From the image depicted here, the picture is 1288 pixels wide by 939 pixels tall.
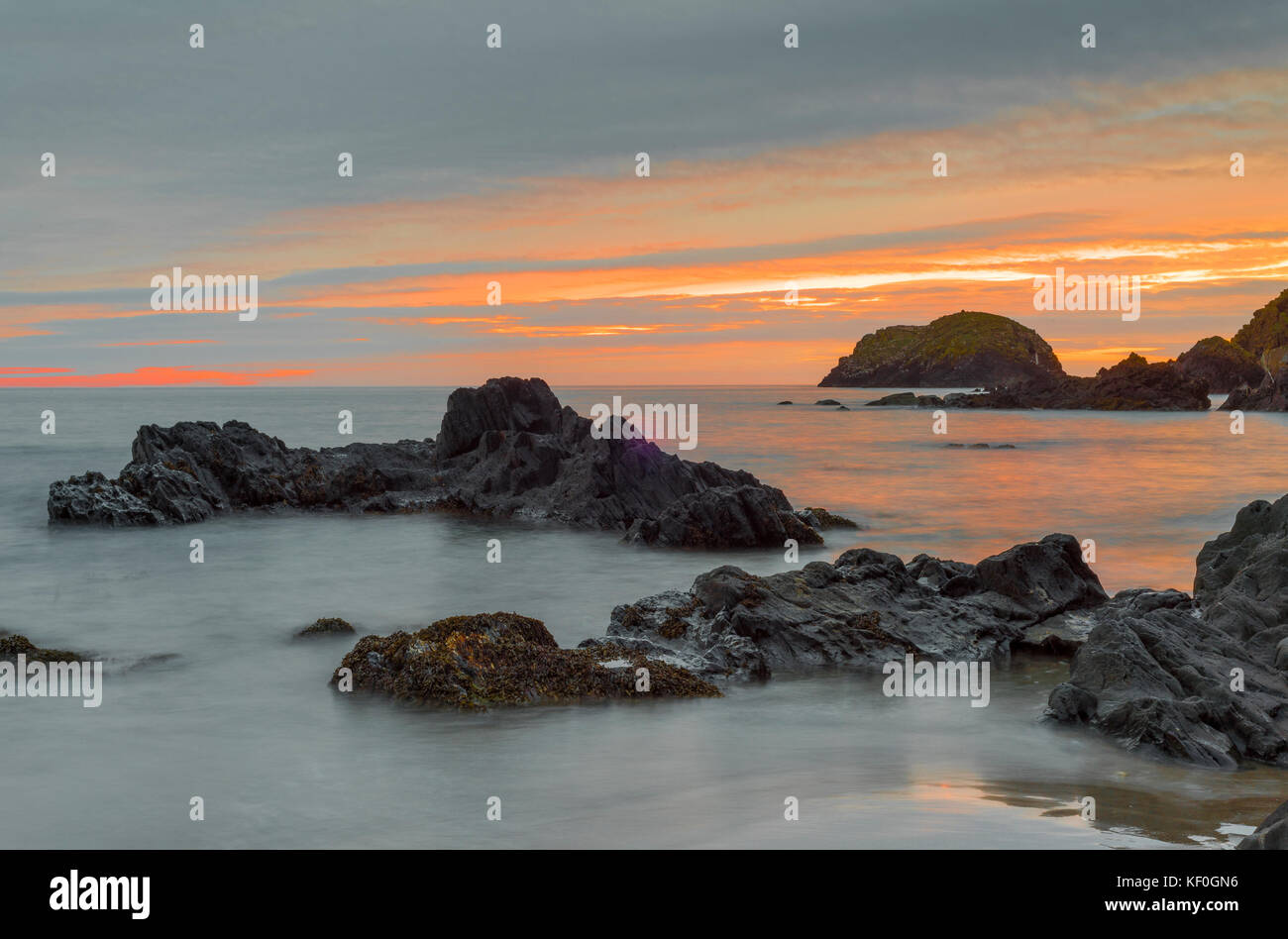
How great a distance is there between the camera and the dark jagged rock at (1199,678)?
1098 centimetres

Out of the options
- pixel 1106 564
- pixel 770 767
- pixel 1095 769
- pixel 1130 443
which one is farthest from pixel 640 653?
pixel 1130 443

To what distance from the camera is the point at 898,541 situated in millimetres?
28500

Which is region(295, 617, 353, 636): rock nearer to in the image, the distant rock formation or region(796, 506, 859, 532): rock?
region(796, 506, 859, 532): rock

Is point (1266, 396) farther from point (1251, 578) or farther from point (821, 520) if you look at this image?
point (1251, 578)

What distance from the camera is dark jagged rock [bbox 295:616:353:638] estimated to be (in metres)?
18.0

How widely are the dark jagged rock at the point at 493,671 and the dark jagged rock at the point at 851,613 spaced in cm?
61

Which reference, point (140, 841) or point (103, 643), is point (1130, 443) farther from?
point (140, 841)

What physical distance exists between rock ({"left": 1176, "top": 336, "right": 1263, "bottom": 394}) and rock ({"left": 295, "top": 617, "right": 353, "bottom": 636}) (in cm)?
16014

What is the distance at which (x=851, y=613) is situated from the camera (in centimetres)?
1561

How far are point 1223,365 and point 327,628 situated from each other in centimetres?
16832

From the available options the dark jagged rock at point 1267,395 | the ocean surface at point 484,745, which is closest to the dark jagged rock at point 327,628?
the ocean surface at point 484,745

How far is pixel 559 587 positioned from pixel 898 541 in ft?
33.8

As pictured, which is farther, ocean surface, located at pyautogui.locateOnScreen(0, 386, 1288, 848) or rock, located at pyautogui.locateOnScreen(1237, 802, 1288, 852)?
ocean surface, located at pyautogui.locateOnScreen(0, 386, 1288, 848)

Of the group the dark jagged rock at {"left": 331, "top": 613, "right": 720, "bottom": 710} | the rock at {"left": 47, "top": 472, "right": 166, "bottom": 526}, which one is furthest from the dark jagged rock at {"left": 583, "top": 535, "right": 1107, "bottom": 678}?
the rock at {"left": 47, "top": 472, "right": 166, "bottom": 526}
